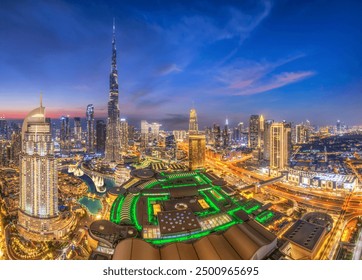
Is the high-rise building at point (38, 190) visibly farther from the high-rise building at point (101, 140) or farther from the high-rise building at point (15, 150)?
the high-rise building at point (101, 140)

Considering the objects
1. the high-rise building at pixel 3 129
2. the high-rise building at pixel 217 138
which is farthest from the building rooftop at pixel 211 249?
the high-rise building at pixel 217 138

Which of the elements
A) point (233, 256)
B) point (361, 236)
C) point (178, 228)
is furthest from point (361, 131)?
point (178, 228)

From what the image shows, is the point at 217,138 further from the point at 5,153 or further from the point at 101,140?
the point at 101,140

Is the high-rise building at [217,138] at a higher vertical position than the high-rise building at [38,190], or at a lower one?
higher

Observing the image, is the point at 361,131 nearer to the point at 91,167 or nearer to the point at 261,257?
the point at 261,257

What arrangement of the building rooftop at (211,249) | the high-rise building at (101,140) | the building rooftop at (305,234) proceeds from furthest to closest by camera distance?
the high-rise building at (101,140) → the building rooftop at (305,234) → the building rooftop at (211,249)

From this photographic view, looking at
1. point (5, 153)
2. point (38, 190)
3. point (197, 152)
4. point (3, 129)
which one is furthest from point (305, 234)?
point (5, 153)
